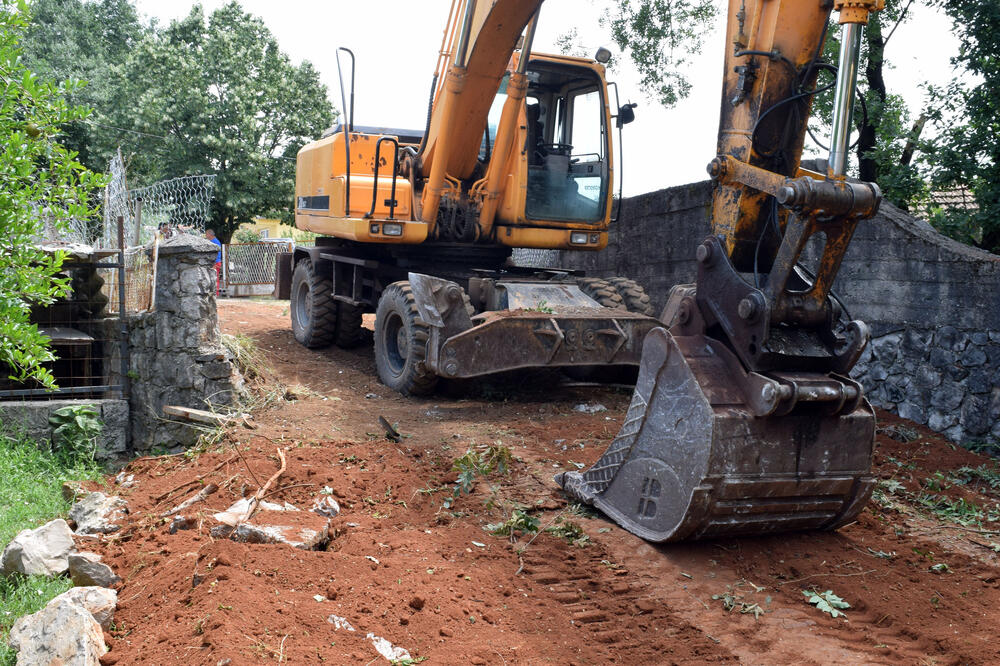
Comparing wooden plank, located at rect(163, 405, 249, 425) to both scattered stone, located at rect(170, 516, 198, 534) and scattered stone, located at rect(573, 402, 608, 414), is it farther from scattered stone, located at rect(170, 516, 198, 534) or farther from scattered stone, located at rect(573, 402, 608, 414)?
scattered stone, located at rect(573, 402, 608, 414)

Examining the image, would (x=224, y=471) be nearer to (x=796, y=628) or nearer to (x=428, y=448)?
(x=428, y=448)

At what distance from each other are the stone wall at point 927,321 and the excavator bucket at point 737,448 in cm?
271

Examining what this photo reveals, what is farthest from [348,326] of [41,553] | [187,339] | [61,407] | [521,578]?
[521,578]

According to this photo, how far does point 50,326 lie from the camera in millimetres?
8727

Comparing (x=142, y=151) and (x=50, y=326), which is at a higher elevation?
(x=142, y=151)

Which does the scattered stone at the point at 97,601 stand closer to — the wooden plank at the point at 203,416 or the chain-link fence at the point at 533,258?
the wooden plank at the point at 203,416

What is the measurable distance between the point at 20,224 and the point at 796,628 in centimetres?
→ 413

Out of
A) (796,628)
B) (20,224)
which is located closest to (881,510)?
(796,628)

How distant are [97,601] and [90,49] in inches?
1457

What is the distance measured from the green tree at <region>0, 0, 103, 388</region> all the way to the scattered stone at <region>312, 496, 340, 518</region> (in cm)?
169

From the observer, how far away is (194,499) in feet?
16.7

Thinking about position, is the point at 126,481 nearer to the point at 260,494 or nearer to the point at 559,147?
the point at 260,494

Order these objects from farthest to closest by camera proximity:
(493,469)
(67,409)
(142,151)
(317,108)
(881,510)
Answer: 1. (317,108)
2. (142,151)
3. (67,409)
4. (493,469)
5. (881,510)

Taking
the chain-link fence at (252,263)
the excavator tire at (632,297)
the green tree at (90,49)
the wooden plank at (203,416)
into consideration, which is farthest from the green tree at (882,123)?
the green tree at (90,49)
